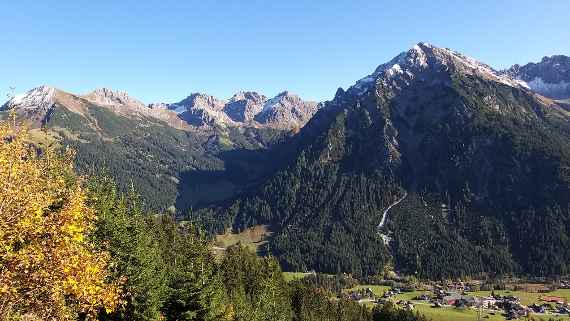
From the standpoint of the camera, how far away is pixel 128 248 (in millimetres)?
70688

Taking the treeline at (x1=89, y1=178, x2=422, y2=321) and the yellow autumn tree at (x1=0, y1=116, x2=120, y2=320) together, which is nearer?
the yellow autumn tree at (x1=0, y1=116, x2=120, y2=320)

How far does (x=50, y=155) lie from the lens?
106 ft

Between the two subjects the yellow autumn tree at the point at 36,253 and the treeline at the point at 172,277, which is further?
the treeline at the point at 172,277

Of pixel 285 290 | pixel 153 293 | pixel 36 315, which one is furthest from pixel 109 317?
pixel 285 290

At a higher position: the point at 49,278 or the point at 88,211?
the point at 88,211

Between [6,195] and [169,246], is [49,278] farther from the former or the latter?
[169,246]

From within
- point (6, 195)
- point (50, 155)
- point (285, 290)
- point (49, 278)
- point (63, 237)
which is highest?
point (50, 155)

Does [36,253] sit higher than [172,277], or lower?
higher

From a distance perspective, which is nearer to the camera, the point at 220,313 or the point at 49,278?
the point at 49,278

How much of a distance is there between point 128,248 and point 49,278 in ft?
163

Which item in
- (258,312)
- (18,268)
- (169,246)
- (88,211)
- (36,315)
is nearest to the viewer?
(18,268)

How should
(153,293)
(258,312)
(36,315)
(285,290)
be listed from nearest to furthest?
(36,315) < (153,293) < (258,312) < (285,290)

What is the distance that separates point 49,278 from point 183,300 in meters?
40.5

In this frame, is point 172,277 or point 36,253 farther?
point 172,277
